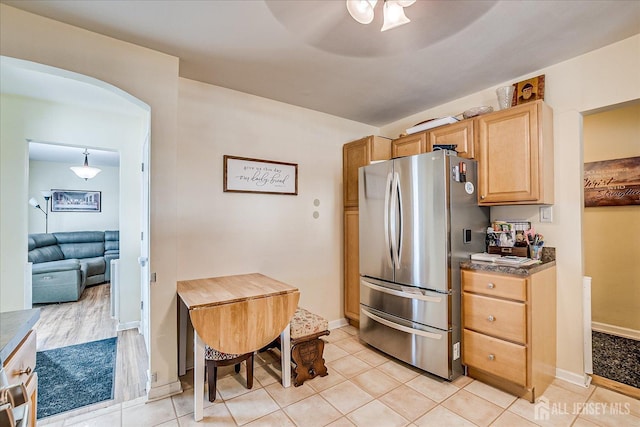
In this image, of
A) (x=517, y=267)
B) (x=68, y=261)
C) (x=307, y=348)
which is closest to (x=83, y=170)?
(x=68, y=261)

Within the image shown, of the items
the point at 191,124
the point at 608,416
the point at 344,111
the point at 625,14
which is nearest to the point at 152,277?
the point at 191,124

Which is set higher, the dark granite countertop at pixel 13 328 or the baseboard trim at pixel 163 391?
the dark granite countertop at pixel 13 328

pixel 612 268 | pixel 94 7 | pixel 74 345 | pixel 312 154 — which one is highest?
pixel 94 7

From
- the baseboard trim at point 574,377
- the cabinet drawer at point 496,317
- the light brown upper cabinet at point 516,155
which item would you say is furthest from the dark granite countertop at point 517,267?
the baseboard trim at point 574,377

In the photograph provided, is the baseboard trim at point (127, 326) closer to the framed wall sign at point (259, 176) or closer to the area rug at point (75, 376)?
the area rug at point (75, 376)

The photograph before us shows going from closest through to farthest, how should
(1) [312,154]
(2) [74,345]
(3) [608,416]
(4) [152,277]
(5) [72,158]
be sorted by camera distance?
(3) [608,416] < (4) [152,277] < (2) [74,345] < (1) [312,154] < (5) [72,158]

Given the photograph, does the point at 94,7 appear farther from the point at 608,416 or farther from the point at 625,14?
the point at 608,416

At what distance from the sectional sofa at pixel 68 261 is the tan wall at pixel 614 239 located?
6.95m

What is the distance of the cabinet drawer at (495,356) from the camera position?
1923mm

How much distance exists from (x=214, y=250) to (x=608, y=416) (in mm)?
3099

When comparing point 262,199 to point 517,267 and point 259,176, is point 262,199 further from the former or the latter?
point 517,267

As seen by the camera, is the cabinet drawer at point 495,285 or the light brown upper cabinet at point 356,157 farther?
the light brown upper cabinet at point 356,157

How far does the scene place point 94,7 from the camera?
160 centimetres

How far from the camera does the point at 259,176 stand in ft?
9.28
